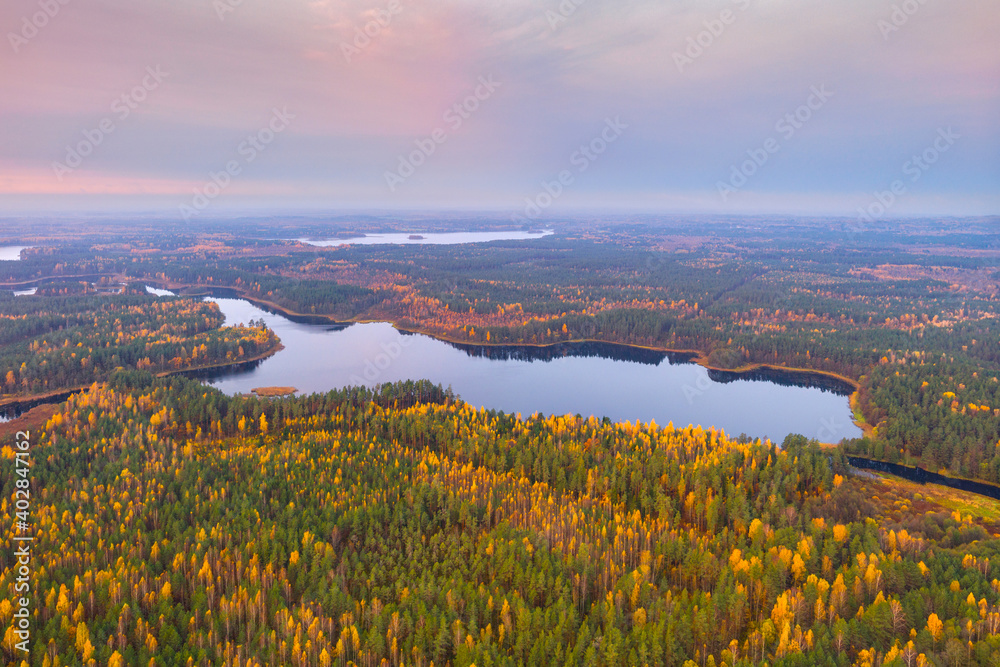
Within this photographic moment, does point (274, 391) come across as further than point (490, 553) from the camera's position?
Yes
